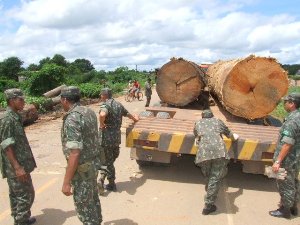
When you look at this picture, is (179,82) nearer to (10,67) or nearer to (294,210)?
(294,210)

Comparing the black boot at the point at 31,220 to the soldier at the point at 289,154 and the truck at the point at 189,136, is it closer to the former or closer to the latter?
the truck at the point at 189,136

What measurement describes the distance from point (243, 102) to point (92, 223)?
374 cm

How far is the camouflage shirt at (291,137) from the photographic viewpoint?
4.94 m

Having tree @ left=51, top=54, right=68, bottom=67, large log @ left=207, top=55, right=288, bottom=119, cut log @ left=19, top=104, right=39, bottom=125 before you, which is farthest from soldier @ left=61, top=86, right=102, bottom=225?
tree @ left=51, top=54, right=68, bottom=67

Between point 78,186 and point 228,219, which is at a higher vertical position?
point 78,186

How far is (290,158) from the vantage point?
5.10m

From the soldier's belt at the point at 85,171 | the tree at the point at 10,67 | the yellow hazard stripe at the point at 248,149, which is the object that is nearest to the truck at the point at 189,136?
the yellow hazard stripe at the point at 248,149

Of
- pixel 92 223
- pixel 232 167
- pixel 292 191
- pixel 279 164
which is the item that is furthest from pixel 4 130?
pixel 232 167

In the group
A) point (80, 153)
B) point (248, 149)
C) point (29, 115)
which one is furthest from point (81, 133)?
point (29, 115)

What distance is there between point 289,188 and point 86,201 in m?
2.75

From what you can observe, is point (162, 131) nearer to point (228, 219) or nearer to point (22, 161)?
point (228, 219)

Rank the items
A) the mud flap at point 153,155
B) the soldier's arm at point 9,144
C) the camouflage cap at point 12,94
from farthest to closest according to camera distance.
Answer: the mud flap at point 153,155 < the camouflage cap at point 12,94 < the soldier's arm at point 9,144

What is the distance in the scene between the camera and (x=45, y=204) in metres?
5.76

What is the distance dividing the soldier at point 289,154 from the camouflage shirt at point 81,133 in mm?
2436
